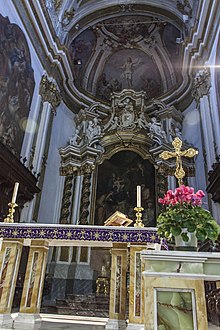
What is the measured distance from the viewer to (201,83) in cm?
1020

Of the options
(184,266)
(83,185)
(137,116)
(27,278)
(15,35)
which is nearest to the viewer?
(184,266)

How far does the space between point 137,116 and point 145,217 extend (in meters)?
4.24

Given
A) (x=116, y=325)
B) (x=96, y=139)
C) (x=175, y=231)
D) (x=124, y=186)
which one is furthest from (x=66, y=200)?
(x=175, y=231)

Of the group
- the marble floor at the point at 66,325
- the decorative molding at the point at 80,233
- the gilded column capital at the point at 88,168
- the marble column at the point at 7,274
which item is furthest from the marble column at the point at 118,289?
the gilded column capital at the point at 88,168

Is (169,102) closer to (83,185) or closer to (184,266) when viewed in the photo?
(83,185)

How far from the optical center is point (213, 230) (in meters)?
2.77

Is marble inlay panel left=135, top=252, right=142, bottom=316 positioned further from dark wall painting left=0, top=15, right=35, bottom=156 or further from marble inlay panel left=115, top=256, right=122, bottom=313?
dark wall painting left=0, top=15, right=35, bottom=156

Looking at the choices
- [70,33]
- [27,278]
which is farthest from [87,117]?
[27,278]

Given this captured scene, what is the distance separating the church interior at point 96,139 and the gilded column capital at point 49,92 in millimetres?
40

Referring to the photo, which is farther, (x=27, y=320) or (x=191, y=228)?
(x=27, y=320)

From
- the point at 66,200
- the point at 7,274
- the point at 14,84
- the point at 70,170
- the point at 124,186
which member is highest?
the point at 14,84

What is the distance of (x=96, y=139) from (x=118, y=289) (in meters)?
7.75

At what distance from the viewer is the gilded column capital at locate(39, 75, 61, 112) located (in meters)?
10.6

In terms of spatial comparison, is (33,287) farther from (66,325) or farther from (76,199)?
(76,199)
